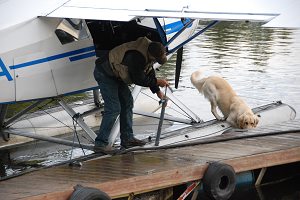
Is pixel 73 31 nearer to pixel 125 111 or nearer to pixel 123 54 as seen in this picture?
pixel 123 54

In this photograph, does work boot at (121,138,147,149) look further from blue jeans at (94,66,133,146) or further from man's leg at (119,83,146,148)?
blue jeans at (94,66,133,146)

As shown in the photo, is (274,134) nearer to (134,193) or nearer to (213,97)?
(213,97)

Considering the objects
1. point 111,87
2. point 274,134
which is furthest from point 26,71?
point 274,134

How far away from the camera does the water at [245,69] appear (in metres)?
10.2

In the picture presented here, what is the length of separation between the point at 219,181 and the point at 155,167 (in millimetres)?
732

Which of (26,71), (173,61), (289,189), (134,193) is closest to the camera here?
(134,193)

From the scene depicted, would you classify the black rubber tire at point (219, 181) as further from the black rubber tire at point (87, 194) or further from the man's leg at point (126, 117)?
the man's leg at point (126, 117)

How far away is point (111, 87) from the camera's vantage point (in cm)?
817

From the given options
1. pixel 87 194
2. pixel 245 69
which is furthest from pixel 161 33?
pixel 245 69

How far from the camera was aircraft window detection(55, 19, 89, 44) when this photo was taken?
8250 millimetres

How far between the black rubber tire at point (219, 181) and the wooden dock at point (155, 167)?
3.9 inches

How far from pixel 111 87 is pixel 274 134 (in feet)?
7.99

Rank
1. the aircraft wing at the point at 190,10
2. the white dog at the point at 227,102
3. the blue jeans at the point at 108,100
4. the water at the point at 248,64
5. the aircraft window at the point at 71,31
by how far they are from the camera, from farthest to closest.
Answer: the water at the point at 248,64 → the white dog at the point at 227,102 → the aircraft window at the point at 71,31 → the blue jeans at the point at 108,100 → the aircraft wing at the point at 190,10

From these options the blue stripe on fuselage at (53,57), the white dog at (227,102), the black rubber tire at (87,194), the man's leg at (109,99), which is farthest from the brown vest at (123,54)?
the white dog at (227,102)
